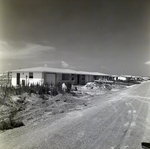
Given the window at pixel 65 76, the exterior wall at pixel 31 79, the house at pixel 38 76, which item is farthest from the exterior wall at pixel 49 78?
the window at pixel 65 76

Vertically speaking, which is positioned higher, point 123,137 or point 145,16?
point 145,16

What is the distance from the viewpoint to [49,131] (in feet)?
14.7

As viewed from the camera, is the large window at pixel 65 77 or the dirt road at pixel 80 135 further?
the large window at pixel 65 77

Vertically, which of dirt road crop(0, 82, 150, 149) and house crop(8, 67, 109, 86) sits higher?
house crop(8, 67, 109, 86)

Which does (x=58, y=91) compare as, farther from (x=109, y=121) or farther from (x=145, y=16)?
(x=145, y=16)

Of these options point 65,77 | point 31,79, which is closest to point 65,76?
point 65,77

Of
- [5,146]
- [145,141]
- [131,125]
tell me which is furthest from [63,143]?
[131,125]

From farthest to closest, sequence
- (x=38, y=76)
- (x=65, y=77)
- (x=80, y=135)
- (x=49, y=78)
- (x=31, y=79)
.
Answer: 1. (x=65, y=77)
2. (x=49, y=78)
3. (x=31, y=79)
4. (x=38, y=76)
5. (x=80, y=135)

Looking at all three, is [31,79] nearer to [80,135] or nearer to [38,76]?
[38,76]

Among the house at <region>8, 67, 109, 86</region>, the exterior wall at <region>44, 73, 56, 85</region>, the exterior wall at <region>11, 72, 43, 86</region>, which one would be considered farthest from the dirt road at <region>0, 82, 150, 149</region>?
the exterior wall at <region>44, 73, 56, 85</region>

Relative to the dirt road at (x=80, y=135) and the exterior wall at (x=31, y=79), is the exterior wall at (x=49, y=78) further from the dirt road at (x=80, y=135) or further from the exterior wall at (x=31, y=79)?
the dirt road at (x=80, y=135)

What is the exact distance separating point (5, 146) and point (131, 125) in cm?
440

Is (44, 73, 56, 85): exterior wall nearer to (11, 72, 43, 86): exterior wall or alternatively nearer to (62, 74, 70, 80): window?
(11, 72, 43, 86): exterior wall

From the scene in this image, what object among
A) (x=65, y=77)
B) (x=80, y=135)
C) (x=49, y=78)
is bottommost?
(x=80, y=135)
